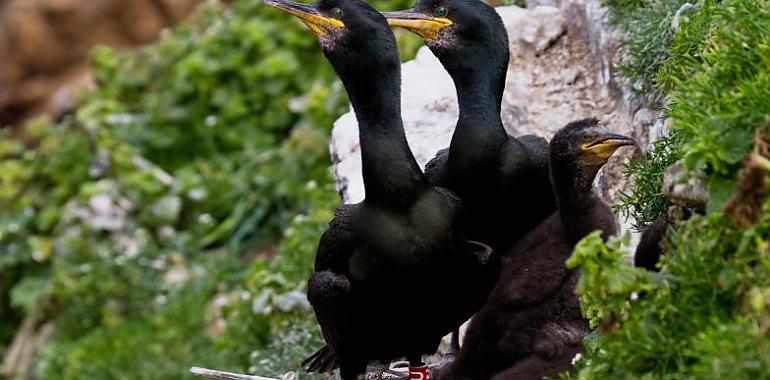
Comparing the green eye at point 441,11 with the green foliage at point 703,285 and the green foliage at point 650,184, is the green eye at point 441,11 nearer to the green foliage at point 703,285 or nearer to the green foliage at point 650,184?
the green foliage at point 650,184

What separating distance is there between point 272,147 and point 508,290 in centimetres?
650

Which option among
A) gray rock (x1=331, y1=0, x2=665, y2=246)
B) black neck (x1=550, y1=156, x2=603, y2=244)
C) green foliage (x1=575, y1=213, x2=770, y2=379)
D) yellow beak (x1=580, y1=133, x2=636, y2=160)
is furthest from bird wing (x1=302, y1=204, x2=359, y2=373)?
green foliage (x1=575, y1=213, x2=770, y2=379)

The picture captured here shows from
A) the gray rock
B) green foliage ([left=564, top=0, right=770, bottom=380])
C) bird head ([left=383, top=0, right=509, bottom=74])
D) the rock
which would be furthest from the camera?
the gray rock

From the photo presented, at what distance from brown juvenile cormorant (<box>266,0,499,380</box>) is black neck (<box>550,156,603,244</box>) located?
0.40 metres

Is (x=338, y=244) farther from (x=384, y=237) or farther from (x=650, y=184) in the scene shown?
(x=650, y=184)

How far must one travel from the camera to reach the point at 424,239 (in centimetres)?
504

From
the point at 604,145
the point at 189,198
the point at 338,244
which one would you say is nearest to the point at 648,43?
the point at 604,145

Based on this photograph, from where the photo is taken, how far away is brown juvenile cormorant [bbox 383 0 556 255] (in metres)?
5.88

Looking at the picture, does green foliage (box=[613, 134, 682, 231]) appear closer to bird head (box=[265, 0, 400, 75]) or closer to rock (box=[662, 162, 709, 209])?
rock (box=[662, 162, 709, 209])

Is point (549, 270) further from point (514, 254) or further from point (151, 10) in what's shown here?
point (151, 10)

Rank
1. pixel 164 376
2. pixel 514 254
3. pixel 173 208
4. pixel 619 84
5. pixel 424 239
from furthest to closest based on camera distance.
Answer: pixel 173 208, pixel 164 376, pixel 619 84, pixel 514 254, pixel 424 239

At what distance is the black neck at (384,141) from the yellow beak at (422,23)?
992 millimetres

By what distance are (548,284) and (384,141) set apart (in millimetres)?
862

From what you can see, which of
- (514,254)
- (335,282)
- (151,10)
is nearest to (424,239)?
(335,282)
